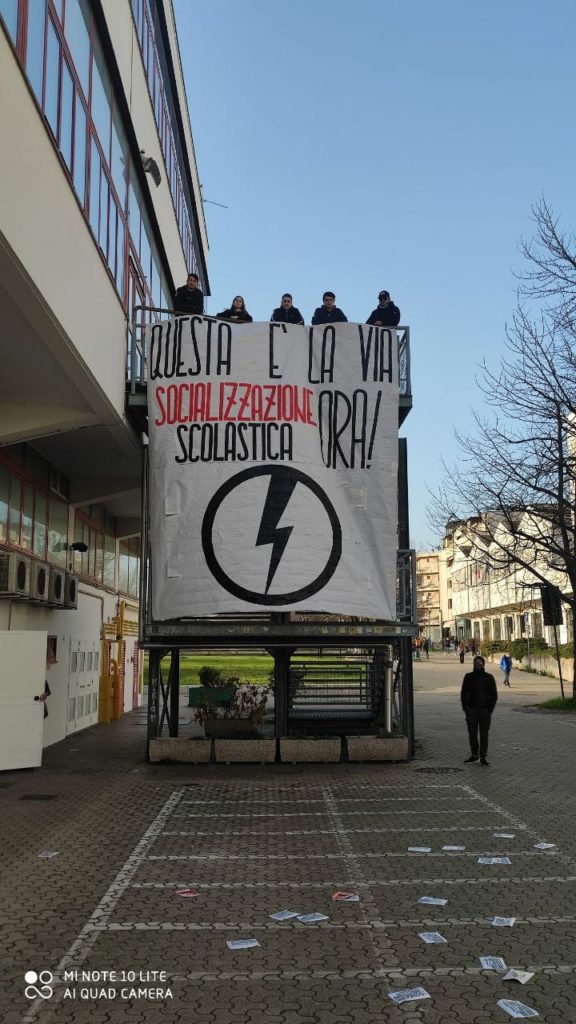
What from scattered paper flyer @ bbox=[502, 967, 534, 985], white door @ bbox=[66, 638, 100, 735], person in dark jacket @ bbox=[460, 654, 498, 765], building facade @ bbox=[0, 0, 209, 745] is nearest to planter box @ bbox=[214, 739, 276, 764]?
building facade @ bbox=[0, 0, 209, 745]

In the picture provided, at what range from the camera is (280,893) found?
693 centimetres

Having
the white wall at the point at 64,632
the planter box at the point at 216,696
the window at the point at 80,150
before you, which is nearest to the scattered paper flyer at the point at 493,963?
the white wall at the point at 64,632

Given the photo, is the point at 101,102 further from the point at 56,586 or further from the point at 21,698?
the point at 21,698

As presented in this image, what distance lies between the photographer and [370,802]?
11.1m

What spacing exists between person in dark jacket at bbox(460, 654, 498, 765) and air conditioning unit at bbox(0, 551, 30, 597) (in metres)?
7.53

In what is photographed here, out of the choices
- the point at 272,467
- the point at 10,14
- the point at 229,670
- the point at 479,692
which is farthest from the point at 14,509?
the point at 229,670

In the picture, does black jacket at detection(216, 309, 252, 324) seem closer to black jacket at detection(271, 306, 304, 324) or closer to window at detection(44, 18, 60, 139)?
black jacket at detection(271, 306, 304, 324)

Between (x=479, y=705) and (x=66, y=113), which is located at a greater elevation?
(x=66, y=113)

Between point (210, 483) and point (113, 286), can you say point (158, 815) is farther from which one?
point (113, 286)

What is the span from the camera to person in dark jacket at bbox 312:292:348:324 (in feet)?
51.3

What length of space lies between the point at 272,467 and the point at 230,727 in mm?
4792

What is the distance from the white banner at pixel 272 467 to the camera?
14.2 m

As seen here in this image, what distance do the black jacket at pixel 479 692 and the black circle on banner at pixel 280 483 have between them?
3.08 m

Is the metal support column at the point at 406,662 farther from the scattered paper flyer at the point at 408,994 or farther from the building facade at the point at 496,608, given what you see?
the building facade at the point at 496,608
